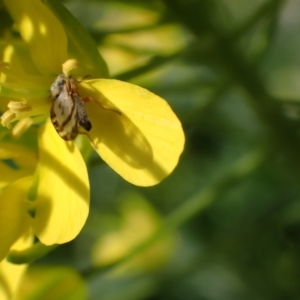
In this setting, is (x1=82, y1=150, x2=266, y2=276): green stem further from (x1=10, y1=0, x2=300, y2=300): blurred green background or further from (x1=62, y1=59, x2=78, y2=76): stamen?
(x1=62, y1=59, x2=78, y2=76): stamen

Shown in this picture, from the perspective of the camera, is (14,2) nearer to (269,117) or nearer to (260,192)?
(269,117)

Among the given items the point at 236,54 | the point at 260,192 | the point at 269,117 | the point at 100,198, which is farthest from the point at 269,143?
the point at 100,198

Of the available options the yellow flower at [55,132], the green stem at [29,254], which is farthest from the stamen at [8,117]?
the green stem at [29,254]

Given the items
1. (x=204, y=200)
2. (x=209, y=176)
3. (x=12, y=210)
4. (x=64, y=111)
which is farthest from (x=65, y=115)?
(x=209, y=176)

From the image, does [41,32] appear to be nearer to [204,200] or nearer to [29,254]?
[29,254]

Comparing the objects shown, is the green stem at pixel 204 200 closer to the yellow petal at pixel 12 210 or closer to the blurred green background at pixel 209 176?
the blurred green background at pixel 209 176

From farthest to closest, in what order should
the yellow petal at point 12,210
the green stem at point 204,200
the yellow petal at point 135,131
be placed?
the green stem at point 204,200, the yellow petal at point 12,210, the yellow petal at point 135,131
